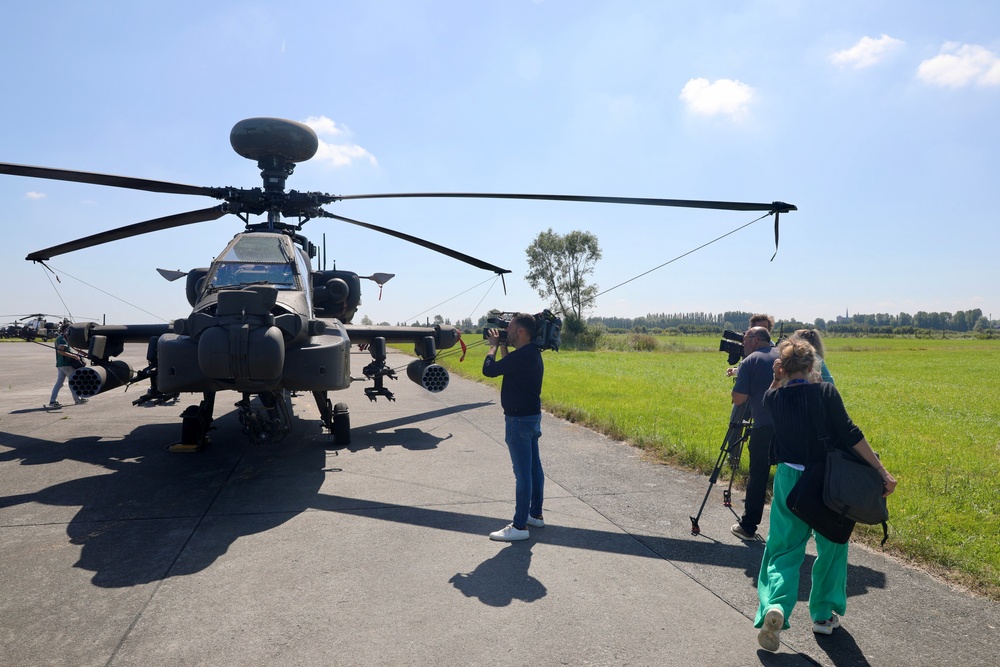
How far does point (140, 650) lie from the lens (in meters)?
3.19

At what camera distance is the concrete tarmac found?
325cm

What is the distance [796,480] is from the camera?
3.59 metres

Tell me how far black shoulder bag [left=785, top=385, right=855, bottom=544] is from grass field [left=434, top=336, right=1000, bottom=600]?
1.67 metres

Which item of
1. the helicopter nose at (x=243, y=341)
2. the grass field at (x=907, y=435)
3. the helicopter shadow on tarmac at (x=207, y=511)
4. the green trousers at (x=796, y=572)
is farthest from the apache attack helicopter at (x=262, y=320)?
the green trousers at (x=796, y=572)

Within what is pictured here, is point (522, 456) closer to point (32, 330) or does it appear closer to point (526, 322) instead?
point (526, 322)

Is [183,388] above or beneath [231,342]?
beneath

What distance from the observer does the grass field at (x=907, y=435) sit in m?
4.78

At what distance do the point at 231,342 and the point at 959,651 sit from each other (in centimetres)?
595

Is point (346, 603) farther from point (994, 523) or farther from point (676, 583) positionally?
point (994, 523)

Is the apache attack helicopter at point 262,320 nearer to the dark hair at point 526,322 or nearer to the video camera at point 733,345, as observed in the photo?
the video camera at point 733,345

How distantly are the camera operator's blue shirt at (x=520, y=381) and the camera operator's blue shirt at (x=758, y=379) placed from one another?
1.70 metres

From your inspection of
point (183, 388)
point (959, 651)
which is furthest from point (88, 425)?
point (959, 651)

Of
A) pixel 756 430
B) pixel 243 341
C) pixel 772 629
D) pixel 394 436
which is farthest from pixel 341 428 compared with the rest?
pixel 772 629

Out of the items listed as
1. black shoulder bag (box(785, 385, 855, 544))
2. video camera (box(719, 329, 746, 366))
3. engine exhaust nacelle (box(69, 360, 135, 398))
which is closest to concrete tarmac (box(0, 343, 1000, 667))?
black shoulder bag (box(785, 385, 855, 544))
